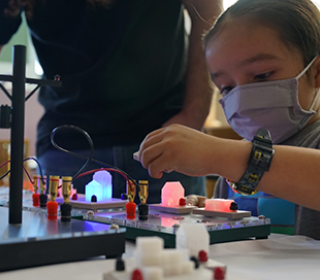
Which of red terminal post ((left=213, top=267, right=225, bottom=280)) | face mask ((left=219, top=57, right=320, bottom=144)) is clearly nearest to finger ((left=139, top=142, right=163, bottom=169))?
red terminal post ((left=213, top=267, right=225, bottom=280))

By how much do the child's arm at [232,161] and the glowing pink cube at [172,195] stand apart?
0.48 feet

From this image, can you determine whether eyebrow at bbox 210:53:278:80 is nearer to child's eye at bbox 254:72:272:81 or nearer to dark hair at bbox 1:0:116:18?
child's eye at bbox 254:72:272:81

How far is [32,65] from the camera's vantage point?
12.2ft

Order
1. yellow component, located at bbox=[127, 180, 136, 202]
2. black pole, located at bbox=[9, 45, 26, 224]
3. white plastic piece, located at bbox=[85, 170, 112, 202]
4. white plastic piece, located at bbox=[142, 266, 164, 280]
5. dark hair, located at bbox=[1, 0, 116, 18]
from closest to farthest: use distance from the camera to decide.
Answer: white plastic piece, located at bbox=[142, 266, 164, 280] < black pole, located at bbox=[9, 45, 26, 224] < yellow component, located at bbox=[127, 180, 136, 202] < white plastic piece, located at bbox=[85, 170, 112, 202] < dark hair, located at bbox=[1, 0, 116, 18]

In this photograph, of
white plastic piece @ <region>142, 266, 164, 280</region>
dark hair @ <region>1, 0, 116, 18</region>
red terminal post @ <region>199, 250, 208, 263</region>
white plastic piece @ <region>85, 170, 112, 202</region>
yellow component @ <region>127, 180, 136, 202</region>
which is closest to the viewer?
white plastic piece @ <region>142, 266, 164, 280</region>

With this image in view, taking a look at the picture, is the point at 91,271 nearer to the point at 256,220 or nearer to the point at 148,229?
the point at 148,229

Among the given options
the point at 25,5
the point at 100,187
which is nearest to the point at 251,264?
the point at 100,187

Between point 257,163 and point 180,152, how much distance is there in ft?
0.48

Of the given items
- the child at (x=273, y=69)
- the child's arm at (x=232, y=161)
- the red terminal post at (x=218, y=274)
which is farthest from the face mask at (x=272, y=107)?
the red terminal post at (x=218, y=274)

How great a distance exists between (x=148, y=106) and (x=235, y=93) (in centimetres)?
47

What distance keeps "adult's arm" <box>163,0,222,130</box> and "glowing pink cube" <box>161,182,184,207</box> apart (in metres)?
0.64

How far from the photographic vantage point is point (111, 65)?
1483mm

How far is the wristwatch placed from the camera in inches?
27.9

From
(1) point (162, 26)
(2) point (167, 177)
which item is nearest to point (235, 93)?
(2) point (167, 177)
